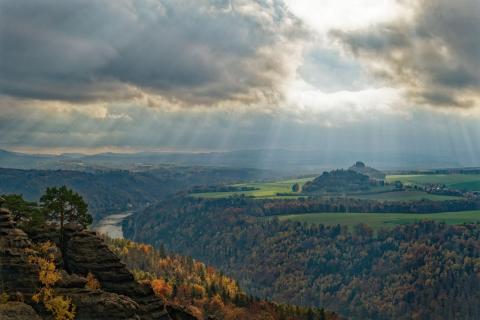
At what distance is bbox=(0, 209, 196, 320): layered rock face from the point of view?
246 ft

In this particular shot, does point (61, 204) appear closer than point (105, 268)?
No

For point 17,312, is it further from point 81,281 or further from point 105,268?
point 105,268

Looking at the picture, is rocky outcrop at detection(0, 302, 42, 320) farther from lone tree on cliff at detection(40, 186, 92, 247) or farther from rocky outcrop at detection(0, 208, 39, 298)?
lone tree on cliff at detection(40, 186, 92, 247)

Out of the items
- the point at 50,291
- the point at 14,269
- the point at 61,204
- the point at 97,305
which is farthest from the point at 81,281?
the point at 61,204

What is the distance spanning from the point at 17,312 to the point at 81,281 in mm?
12389

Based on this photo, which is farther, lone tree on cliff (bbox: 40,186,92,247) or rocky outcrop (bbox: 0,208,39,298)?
lone tree on cliff (bbox: 40,186,92,247)

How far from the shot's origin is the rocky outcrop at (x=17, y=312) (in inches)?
2680

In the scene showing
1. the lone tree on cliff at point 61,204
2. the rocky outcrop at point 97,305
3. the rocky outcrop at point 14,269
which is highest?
the lone tree on cliff at point 61,204

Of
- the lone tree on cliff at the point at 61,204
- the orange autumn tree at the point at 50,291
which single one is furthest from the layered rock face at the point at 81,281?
the lone tree on cliff at the point at 61,204

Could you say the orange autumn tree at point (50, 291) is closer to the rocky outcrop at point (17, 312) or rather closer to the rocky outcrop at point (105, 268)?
the rocky outcrop at point (17, 312)

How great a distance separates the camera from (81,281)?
263ft

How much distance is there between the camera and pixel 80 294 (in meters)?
77.5

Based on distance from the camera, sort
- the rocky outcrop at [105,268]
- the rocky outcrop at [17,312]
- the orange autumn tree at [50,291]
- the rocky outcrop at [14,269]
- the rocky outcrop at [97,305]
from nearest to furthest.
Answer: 1. the rocky outcrop at [17,312]
2. the orange autumn tree at [50,291]
3. the rocky outcrop at [14,269]
4. the rocky outcrop at [97,305]
5. the rocky outcrop at [105,268]

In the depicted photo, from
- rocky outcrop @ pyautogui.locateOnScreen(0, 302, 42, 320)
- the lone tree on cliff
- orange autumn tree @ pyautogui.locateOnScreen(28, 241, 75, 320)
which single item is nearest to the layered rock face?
rocky outcrop @ pyautogui.locateOnScreen(0, 302, 42, 320)
